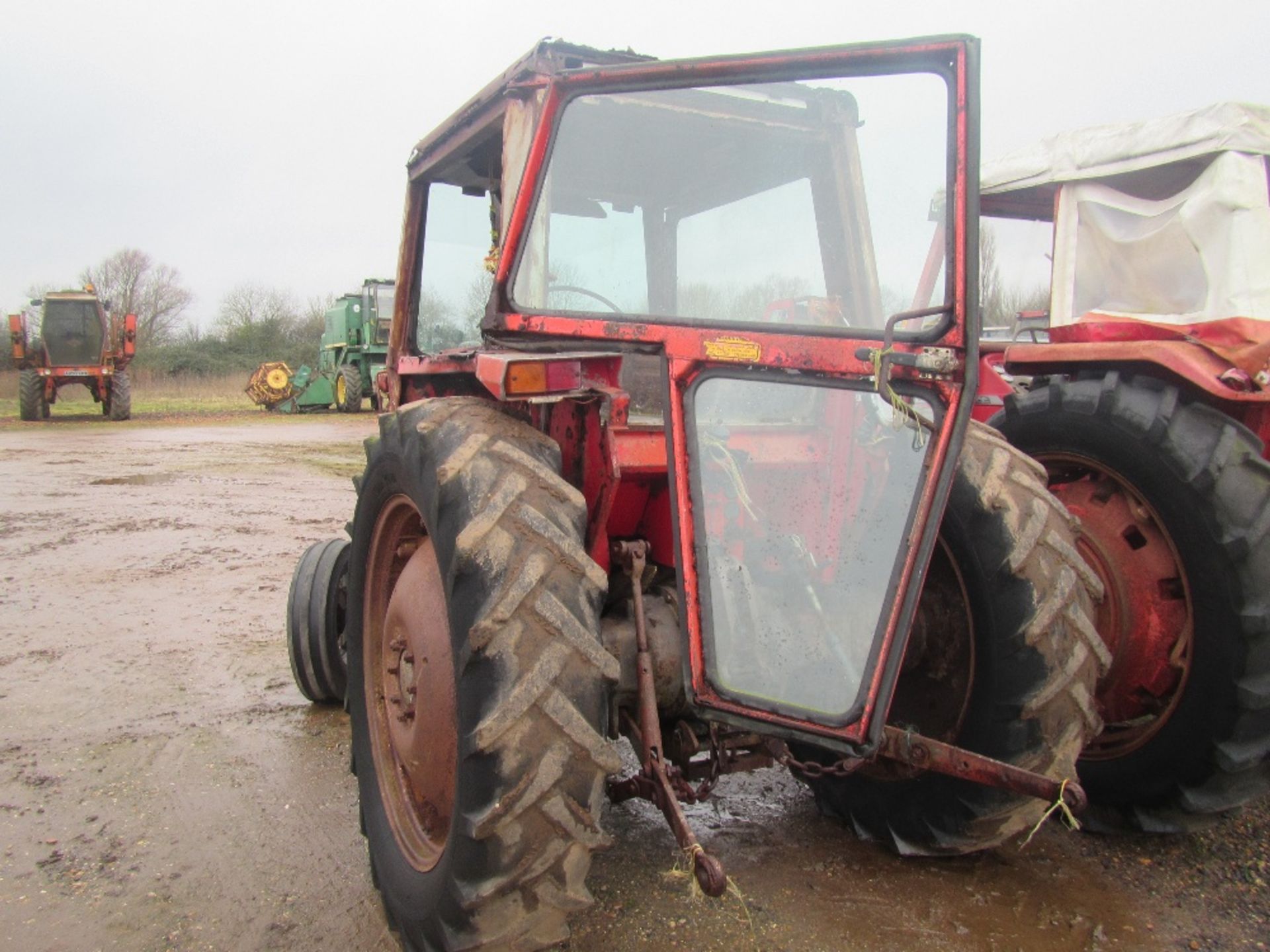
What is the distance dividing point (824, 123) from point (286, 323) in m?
49.0

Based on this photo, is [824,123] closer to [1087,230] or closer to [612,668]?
[612,668]

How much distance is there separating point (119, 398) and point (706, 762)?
23123 millimetres

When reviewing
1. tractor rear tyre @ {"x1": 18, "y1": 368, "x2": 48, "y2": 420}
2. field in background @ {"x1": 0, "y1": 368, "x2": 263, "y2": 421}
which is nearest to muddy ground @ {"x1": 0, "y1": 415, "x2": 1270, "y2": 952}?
tractor rear tyre @ {"x1": 18, "y1": 368, "x2": 48, "y2": 420}

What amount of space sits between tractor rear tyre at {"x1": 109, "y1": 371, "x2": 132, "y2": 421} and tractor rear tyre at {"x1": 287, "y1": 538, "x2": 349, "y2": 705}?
20.8 m

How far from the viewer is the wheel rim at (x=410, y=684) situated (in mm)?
2393

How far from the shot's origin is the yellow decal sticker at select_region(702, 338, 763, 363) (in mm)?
2164

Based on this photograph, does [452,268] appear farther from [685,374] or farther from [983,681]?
[983,681]

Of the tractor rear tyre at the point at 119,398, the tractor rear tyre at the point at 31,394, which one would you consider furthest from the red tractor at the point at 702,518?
the tractor rear tyre at the point at 31,394

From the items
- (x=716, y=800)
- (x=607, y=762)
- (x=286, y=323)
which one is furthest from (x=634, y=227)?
(x=286, y=323)

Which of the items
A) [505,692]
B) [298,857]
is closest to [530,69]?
[505,692]

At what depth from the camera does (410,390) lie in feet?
12.0

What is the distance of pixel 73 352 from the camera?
22594 mm

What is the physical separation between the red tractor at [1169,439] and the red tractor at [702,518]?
64 centimetres

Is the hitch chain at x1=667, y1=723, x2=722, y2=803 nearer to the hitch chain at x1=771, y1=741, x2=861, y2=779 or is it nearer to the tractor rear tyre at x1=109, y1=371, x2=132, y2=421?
the hitch chain at x1=771, y1=741, x2=861, y2=779
